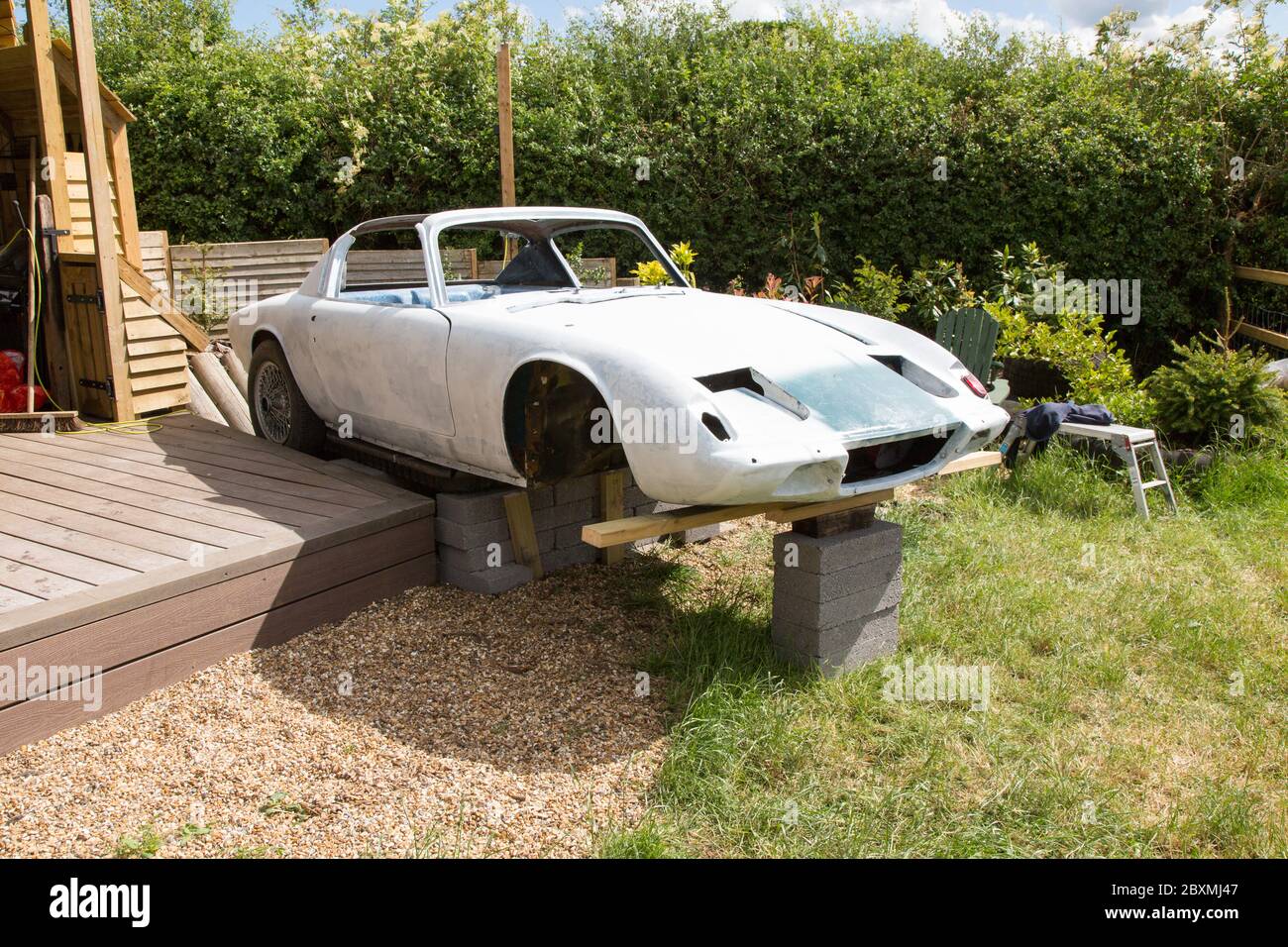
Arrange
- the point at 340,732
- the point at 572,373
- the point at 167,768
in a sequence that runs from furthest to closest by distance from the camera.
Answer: the point at 572,373
the point at 340,732
the point at 167,768

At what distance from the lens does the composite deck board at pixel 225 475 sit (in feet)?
16.5

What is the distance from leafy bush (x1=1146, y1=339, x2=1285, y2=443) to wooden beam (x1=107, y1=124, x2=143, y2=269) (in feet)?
23.3

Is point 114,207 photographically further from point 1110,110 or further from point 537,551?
point 1110,110

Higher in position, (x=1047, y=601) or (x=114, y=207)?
(x=114, y=207)

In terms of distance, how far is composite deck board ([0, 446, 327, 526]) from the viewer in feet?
15.5

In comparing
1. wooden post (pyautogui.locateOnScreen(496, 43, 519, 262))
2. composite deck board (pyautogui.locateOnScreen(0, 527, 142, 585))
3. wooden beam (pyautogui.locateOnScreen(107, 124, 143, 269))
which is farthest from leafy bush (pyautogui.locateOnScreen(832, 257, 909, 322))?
composite deck board (pyautogui.locateOnScreen(0, 527, 142, 585))

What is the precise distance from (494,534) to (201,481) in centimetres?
156

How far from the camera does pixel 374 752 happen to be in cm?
360

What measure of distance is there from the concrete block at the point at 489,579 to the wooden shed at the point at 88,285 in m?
3.04

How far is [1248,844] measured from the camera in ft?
10.3

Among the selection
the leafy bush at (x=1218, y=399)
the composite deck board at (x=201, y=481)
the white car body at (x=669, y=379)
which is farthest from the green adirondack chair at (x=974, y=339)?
the composite deck board at (x=201, y=481)

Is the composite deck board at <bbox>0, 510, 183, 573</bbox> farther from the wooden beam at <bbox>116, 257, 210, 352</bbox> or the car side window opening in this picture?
the wooden beam at <bbox>116, 257, 210, 352</bbox>

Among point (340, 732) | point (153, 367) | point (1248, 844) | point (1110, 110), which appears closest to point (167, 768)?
point (340, 732)

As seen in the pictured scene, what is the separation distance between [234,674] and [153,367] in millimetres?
3582
